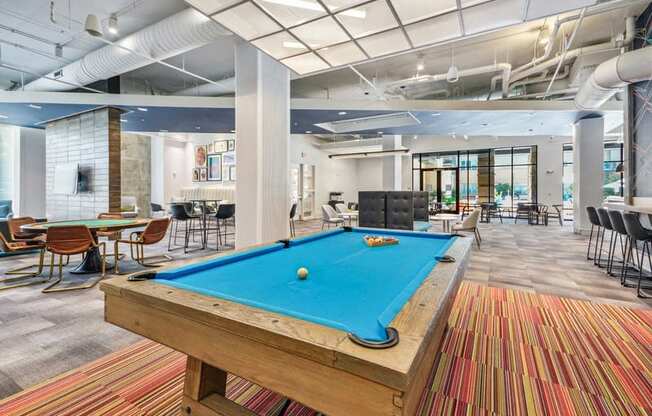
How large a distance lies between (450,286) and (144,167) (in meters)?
13.5

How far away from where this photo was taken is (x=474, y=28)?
3.44m

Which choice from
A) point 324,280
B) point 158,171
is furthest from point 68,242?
point 158,171

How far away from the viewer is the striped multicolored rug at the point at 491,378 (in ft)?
5.63

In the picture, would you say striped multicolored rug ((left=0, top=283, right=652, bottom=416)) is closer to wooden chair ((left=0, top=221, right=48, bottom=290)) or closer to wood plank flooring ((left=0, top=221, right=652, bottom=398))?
wood plank flooring ((left=0, top=221, right=652, bottom=398))

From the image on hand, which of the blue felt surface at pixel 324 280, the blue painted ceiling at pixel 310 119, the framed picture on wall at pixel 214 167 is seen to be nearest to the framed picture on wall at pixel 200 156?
the framed picture on wall at pixel 214 167

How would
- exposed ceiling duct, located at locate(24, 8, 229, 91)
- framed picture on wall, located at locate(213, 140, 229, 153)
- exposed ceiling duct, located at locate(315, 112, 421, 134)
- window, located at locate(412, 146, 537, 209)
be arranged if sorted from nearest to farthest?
1. exposed ceiling duct, located at locate(24, 8, 229, 91)
2. exposed ceiling duct, located at locate(315, 112, 421, 134)
3. framed picture on wall, located at locate(213, 140, 229, 153)
4. window, located at locate(412, 146, 537, 209)

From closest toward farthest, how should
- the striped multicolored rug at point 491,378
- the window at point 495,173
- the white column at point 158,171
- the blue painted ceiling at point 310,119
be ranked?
the striped multicolored rug at point 491,378, the blue painted ceiling at point 310,119, the white column at point 158,171, the window at point 495,173

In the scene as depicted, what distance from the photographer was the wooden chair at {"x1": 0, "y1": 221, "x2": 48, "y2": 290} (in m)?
4.03

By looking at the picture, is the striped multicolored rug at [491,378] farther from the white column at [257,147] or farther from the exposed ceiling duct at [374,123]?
the exposed ceiling duct at [374,123]

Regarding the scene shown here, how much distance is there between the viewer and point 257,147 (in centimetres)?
484

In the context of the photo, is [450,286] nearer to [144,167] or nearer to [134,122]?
[134,122]

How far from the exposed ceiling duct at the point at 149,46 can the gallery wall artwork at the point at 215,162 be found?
598 cm

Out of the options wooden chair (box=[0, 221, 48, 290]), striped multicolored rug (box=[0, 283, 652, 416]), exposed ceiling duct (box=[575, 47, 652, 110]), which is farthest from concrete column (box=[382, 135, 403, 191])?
wooden chair (box=[0, 221, 48, 290])

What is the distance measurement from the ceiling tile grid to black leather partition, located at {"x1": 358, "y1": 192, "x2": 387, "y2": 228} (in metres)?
2.48
